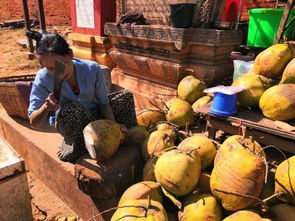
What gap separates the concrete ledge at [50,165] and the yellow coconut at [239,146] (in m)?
1.03

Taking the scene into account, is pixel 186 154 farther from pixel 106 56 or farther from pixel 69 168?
pixel 106 56

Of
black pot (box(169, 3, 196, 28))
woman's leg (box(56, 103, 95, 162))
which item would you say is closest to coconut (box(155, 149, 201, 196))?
woman's leg (box(56, 103, 95, 162))

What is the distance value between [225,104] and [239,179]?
778 mm

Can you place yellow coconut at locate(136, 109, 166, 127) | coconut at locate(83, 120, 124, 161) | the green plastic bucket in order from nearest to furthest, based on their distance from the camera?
coconut at locate(83, 120, 124, 161) → yellow coconut at locate(136, 109, 166, 127) → the green plastic bucket

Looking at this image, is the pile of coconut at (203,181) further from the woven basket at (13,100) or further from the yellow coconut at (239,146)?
the woven basket at (13,100)

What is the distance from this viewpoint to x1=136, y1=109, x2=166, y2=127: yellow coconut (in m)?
3.13

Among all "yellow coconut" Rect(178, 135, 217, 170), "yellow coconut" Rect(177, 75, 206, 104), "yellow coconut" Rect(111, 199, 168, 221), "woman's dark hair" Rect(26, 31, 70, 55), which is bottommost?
"yellow coconut" Rect(111, 199, 168, 221)

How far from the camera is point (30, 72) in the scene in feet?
28.3

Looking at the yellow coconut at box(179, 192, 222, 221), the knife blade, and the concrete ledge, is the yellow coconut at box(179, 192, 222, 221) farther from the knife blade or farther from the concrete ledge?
the knife blade

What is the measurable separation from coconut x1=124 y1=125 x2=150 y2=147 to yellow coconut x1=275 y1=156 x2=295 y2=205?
1311 millimetres

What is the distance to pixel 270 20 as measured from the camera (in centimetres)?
487

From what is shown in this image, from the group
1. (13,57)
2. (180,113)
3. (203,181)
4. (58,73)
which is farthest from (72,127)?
(13,57)

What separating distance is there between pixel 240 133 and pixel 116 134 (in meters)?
1.08

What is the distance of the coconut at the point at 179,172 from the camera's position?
1.90 meters
